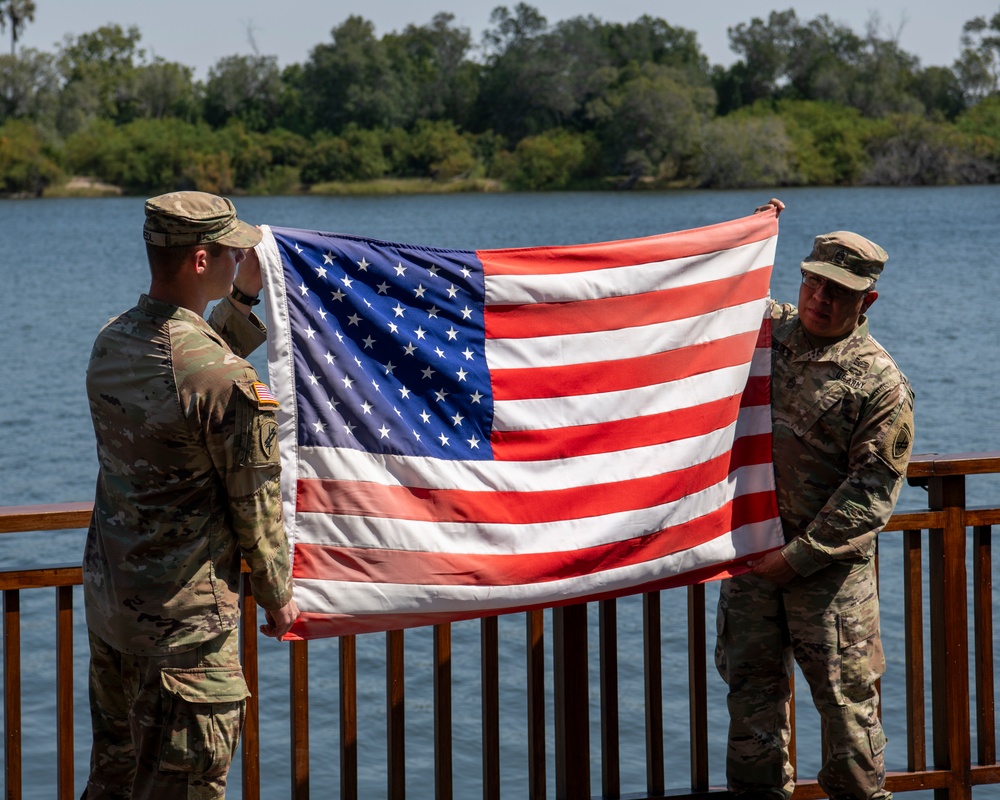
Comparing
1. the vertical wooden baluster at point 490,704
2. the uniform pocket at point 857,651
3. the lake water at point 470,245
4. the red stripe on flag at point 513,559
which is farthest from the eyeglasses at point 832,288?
the lake water at point 470,245

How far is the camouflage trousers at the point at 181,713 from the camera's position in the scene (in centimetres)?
292

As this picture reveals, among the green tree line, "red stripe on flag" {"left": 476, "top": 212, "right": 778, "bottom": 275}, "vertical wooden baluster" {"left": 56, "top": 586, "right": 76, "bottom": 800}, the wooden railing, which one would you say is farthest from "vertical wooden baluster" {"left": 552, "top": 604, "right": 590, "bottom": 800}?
the green tree line

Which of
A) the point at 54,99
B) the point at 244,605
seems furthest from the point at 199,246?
the point at 54,99

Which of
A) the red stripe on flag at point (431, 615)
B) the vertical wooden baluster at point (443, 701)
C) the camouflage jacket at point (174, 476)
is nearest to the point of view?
the camouflage jacket at point (174, 476)

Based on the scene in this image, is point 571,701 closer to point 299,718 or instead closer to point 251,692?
point 299,718

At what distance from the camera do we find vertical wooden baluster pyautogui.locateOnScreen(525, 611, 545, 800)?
394 cm

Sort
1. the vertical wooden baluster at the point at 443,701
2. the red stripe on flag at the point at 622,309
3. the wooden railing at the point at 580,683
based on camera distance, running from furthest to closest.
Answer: the vertical wooden baluster at the point at 443,701 < the red stripe on flag at the point at 622,309 < the wooden railing at the point at 580,683

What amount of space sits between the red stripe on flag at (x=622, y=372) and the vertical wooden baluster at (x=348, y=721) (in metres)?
0.83

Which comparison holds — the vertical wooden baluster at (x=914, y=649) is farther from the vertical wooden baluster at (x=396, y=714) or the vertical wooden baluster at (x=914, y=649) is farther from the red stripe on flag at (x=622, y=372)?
the vertical wooden baluster at (x=396, y=714)

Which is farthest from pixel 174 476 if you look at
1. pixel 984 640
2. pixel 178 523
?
pixel 984 640

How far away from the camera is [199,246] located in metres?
2.94

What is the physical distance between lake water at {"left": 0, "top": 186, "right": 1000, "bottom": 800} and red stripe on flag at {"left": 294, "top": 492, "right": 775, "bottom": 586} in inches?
84.9

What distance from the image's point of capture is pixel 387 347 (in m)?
3.57

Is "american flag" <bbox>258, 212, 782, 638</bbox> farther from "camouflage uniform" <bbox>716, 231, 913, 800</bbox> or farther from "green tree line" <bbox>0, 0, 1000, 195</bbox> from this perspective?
"green tree line" <bbox>0, 0, 1000, 195</bbox>
